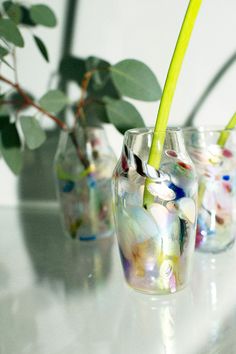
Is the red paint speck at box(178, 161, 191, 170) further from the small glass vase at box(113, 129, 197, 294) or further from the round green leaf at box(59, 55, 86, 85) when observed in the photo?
the round green leaf at box(59, 55, 86, 85)

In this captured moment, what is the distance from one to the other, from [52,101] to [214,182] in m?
0.29

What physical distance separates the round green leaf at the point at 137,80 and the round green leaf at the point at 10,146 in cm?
19

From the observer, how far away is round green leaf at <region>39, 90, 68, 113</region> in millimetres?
717

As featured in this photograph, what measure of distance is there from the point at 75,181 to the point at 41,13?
29cm

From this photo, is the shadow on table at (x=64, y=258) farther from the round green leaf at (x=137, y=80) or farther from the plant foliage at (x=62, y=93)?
the round green leaf at (x=137, y=80)

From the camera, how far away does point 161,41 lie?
30.5 inches

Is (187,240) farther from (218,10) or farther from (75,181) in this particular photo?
(218,10)

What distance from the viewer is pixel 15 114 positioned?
88 centimetres

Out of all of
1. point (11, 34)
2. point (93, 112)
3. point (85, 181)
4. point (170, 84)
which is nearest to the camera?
point (170, 84)

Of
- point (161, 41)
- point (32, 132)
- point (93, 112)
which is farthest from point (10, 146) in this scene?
point (161, 41)

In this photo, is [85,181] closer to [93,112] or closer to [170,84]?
[93,112]

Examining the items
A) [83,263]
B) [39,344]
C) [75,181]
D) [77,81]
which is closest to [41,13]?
[77,81]

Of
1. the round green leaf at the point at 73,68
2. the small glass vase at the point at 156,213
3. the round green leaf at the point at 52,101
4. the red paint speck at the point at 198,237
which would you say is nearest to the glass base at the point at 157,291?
the small glass vase at the point at 156,213

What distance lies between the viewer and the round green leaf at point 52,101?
2.35 ft
